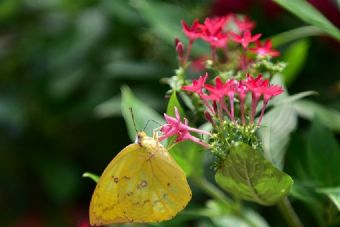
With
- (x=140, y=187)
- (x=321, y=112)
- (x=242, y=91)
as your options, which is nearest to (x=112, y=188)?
(x=140, y=187)

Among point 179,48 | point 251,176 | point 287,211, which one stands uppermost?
point 179,48

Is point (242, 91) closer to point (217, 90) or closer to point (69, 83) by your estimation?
point (217, 90)

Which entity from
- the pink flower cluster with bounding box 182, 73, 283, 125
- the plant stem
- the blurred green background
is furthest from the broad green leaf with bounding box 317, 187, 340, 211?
the blurred green background

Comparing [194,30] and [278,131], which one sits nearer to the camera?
[194,30]

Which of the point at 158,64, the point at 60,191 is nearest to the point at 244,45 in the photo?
the point at 158,64

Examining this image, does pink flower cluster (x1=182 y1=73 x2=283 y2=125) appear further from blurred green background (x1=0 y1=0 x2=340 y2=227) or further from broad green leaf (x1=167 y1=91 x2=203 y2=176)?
blurred green background (x1=0 y1=0 x2=340 y2=227)
